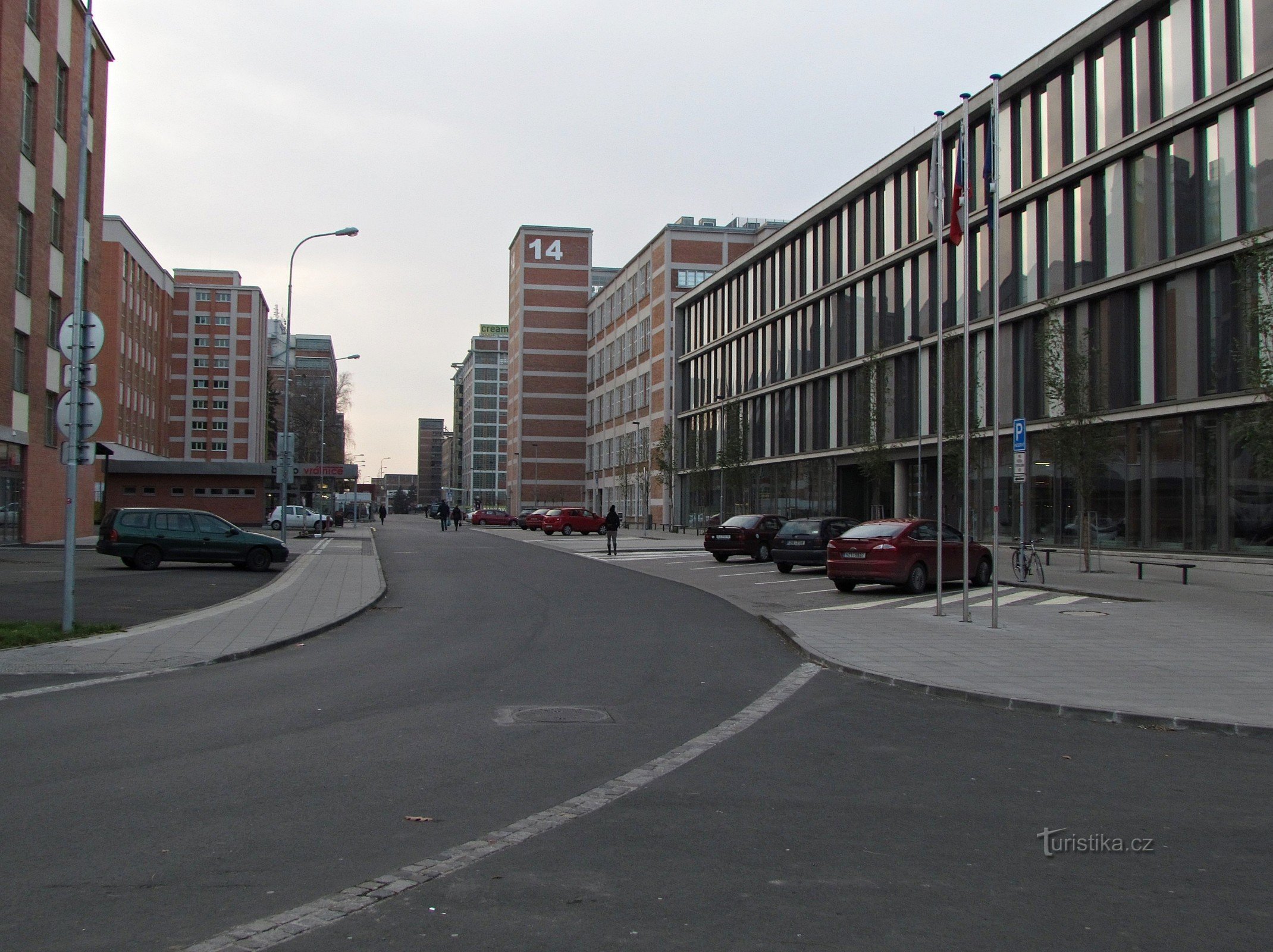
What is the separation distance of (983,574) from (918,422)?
17.5 m

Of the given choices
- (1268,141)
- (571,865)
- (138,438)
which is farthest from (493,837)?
(138,438)

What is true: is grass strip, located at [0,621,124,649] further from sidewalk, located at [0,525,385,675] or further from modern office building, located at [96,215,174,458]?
modern office building, located at [96,215,174,458]

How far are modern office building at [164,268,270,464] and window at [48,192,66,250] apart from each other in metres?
64.6

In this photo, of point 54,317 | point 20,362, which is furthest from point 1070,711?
point 54,317

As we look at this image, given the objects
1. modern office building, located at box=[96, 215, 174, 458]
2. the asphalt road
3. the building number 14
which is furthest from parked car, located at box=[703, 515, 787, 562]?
the building number 14

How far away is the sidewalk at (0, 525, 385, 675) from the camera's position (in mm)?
10805

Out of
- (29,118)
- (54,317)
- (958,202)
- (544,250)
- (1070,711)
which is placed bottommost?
(1070,711)

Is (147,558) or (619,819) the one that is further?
(147,558)

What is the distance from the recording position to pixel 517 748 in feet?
23.4

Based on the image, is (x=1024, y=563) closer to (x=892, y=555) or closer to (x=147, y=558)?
(x=892, y=555)

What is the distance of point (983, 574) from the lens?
74.1ft

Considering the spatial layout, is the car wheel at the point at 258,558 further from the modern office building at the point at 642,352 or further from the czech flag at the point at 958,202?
the modern office building at the point at 642,352

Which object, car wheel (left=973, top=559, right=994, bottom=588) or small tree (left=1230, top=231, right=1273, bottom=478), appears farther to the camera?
car wheel (left=973, top=559, right=994, bottom=588)

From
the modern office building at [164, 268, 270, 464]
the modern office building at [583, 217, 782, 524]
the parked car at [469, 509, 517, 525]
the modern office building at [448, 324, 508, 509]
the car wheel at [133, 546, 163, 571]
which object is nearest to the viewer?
the car wheel at [133, 546, 163, 571]
